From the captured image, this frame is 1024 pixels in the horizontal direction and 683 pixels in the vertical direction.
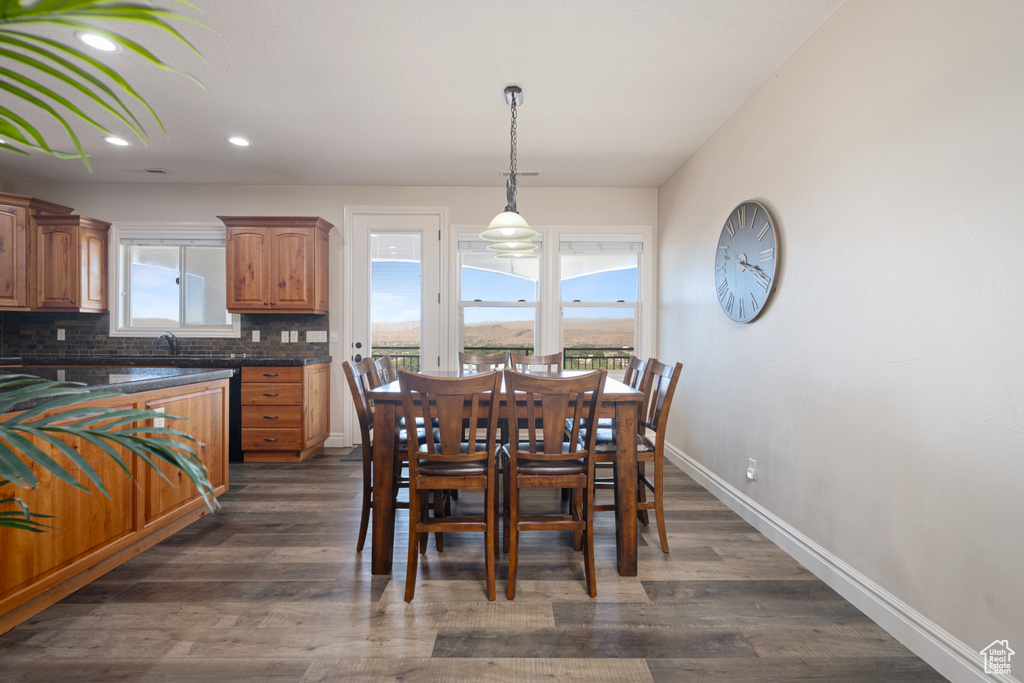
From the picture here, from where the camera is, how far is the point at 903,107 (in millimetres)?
1844

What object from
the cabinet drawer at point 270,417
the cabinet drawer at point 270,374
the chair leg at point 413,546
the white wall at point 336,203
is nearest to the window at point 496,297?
the white wall at point 336,203

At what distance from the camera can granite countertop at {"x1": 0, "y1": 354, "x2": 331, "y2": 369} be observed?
4.16 metres

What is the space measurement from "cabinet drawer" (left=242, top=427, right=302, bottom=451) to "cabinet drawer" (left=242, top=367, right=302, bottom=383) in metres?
0.42

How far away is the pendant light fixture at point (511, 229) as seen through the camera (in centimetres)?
279

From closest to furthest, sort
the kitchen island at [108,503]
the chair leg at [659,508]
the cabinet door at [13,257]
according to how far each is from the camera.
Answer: the kitchen island at [108,503], the chair leg at [659,508], the cabinet door at [13,257]

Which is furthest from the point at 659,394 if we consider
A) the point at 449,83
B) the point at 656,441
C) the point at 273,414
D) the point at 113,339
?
the point at 113,339

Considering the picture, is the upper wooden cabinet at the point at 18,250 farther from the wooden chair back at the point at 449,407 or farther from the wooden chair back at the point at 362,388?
the wooden chair back at the point at 449,407

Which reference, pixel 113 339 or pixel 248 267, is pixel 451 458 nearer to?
pixel 248 267

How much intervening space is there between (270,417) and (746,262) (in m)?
3.79

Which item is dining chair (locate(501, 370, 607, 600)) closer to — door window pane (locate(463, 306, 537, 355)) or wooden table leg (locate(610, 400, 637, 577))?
wooden table leg (locate(610, 400, 637, 577))

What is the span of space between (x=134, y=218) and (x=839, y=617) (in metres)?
5.99

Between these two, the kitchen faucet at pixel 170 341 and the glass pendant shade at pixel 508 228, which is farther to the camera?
the kitchen faucet at pixel 170 341

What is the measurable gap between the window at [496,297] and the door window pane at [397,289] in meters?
0.45

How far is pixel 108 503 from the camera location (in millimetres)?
2195
